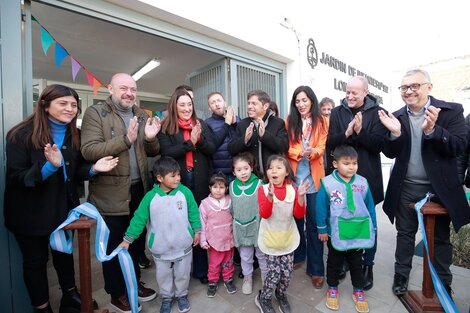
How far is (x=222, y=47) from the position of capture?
135 inches

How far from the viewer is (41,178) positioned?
1630mm

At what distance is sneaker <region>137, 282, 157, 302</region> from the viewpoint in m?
2.21

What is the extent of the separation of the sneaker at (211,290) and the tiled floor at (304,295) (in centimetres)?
3

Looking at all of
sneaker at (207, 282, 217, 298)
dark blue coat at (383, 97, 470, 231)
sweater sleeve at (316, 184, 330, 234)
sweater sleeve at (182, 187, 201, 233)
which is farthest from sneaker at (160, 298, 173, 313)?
dark blue coat at (383, 97, 470, 231)

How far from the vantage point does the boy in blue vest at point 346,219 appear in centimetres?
197

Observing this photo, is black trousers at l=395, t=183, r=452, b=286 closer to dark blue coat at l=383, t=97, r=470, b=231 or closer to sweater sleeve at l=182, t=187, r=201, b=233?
dark blue coat at l=383, t=97, r=470, b=231

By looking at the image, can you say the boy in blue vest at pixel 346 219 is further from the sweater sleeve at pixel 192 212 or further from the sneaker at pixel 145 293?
the sneaker at pixel 145 293

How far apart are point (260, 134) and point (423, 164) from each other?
130 centimetres

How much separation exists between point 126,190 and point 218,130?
3.26 feet

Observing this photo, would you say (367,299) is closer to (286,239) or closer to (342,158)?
(286,239)

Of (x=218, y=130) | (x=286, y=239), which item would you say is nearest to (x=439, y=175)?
(x=286, y=239)

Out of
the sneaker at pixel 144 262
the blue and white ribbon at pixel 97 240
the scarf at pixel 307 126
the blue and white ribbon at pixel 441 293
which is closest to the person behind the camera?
the blue and white ribbon at pixel 97 240

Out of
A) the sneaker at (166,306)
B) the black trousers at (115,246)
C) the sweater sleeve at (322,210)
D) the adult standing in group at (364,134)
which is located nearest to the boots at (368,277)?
the adult standing in group at (364,134)

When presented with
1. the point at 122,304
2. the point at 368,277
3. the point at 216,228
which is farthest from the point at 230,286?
the point at 368,277
